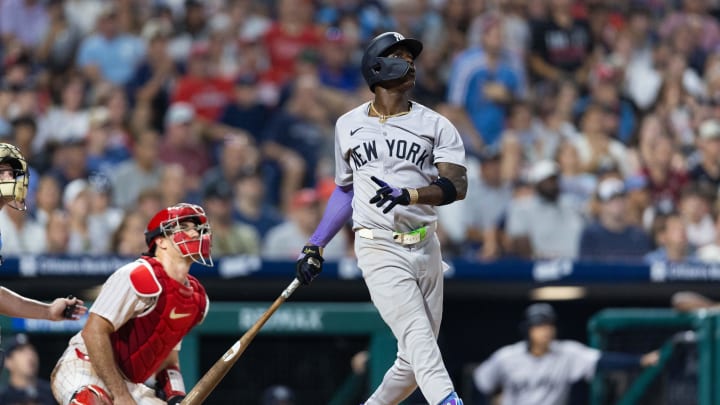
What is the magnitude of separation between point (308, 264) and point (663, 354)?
367 cm

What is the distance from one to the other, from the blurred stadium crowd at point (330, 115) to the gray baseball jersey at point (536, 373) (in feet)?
3.39

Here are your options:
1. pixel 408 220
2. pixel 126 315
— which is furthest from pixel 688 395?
pixel 126 315

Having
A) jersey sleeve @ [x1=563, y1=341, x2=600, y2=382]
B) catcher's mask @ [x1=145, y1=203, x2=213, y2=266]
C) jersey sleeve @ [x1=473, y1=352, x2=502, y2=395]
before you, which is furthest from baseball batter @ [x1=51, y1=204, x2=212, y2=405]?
jersey sleeve @ [x1=563, y1=341, x2=600, y2=382]

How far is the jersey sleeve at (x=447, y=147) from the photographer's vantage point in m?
6.03

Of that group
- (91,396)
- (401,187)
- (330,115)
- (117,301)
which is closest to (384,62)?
(401,187)

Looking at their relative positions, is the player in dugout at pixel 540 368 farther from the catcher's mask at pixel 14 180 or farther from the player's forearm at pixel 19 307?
the catcher's mask at pixel 14 180

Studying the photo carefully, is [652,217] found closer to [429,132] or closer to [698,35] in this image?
[698,35]

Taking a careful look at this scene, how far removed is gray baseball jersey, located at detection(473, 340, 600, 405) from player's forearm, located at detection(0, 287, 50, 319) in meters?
3.95

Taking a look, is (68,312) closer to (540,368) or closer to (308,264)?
(308,264)

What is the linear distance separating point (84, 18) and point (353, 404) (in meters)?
4.85

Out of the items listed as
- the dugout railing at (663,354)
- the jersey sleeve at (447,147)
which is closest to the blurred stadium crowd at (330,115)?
the dugout railing at (663,354)

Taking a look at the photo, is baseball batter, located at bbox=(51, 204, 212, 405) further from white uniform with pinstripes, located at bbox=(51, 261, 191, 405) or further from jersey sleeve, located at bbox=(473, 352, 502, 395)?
jersey sleeve, located at bbox=(473, 352, 502, 395)

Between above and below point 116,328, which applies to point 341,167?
above

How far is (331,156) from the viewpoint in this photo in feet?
37.7
